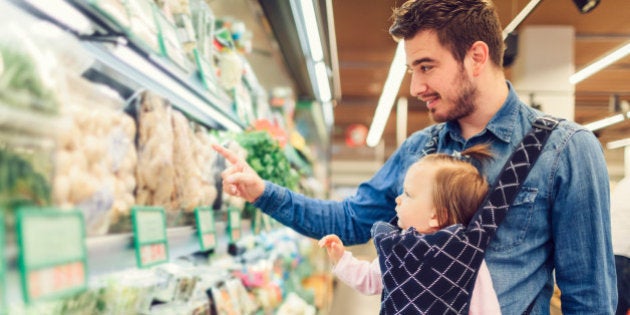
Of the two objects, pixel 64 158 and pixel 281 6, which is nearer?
pixel 64 158

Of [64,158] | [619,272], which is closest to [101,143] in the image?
[64,158]

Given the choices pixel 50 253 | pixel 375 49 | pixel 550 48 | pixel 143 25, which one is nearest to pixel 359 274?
pixel 143 25

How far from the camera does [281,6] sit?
9.13ft

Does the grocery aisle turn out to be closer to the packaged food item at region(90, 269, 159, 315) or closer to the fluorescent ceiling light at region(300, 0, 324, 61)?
the fluorescent ceiling light at region(300, 0, 324, 61)

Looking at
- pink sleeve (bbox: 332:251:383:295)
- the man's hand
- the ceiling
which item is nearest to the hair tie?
pink sleeve (bbox: 332:251:383:295)

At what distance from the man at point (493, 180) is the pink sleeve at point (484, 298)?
31mm

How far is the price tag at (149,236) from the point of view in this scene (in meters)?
1.08

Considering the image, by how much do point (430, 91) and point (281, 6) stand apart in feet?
4.58

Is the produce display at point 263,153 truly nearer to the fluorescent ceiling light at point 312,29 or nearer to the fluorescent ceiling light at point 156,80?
the fluorescent ceiling light at point 156,80

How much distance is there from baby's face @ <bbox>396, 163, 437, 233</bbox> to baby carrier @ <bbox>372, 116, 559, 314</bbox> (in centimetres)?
7

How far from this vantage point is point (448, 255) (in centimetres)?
134

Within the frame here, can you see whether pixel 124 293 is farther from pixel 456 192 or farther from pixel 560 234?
pixel 560 234

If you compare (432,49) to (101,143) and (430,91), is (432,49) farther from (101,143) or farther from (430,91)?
(101,143)

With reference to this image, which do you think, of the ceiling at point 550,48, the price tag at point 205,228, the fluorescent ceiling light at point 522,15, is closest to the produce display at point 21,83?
the price tag at point 205,228
